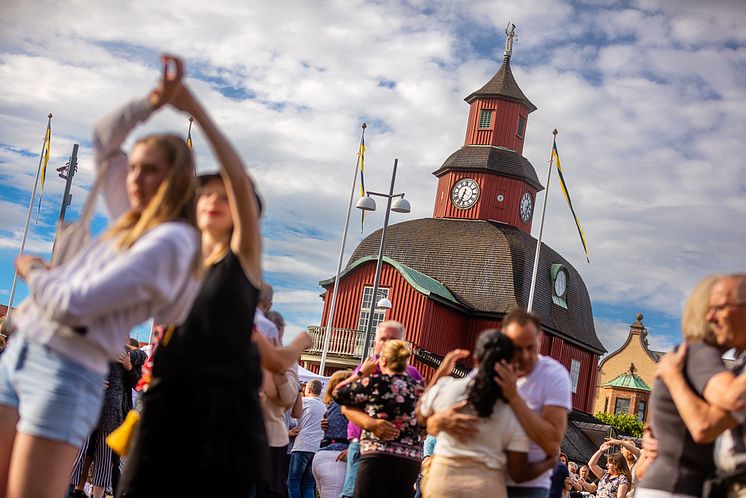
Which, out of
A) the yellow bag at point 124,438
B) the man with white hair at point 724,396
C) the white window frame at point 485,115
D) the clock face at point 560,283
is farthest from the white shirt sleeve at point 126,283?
the white window frame at point 485,115

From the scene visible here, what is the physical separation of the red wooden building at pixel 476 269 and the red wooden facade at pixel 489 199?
0.17 feet

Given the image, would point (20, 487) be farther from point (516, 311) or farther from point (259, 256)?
point (516, 311)

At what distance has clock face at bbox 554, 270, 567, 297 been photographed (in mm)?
51719

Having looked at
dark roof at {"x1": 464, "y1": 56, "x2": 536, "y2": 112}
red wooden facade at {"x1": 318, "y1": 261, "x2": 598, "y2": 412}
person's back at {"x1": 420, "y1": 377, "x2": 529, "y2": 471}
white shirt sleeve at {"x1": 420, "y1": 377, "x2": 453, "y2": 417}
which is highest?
dark roof at {"x1": 464, "y1": 56, "x2": 536, "y2": 112}

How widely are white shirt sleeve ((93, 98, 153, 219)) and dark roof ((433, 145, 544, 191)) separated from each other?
1991 inches

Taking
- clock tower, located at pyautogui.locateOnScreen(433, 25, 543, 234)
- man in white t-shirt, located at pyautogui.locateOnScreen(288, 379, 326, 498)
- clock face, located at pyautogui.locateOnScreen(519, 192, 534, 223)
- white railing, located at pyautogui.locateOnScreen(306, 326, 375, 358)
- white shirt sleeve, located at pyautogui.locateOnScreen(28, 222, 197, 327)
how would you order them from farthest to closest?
1. clock face, located at pyautogui.locateOnScreen(519, 192, 534, 223)
2. clock tower, located at pyautogui.locateOnScreen(433, 25, 543, 234)
3. white railing, located at pyautogui.locateOnScreen(306, 326, 375, 358)
4. man in white t-shirt, located at pyautogui.locateOnScreen(288, 379, 326, 498)
5. white shirt sleeve, located at pyautogui.locateOnScreen(28, 222, 197, 327)

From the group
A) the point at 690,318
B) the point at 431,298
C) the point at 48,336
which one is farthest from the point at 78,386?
the point at 431,298

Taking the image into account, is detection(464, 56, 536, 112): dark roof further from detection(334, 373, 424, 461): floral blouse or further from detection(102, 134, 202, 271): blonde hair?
detection(102, 134, 202, 271): blonde hair

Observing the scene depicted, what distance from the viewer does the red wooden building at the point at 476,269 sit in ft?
149

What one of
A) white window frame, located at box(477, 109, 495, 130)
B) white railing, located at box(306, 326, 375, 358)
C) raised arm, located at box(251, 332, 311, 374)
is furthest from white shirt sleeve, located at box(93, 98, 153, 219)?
white window frame, located at box(477, 109, 495, 130)

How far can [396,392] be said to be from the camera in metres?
7.65

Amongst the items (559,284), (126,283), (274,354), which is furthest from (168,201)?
(559,284)

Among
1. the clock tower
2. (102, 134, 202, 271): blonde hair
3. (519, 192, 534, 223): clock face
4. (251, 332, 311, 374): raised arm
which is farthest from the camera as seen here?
(519, 192, 534, 223): clock face

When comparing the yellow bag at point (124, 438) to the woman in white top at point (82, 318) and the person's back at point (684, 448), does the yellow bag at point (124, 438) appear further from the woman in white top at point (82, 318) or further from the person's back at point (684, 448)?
the person's back at point (684, 448)
